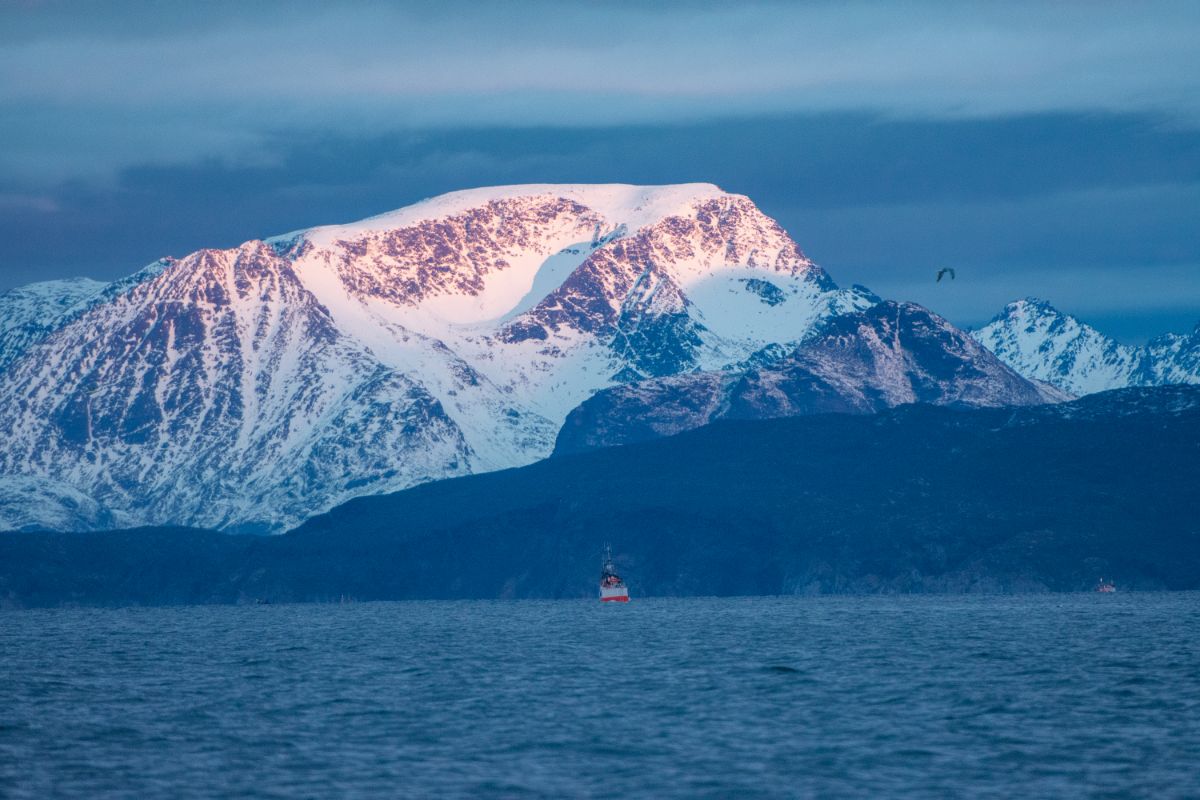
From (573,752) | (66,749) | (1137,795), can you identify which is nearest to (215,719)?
(66,749)

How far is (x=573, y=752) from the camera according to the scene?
136 m

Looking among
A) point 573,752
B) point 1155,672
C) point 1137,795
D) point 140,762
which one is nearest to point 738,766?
point 573,752

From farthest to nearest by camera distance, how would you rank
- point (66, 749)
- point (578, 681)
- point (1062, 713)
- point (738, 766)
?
point (578, 681), point (1062, 713), point (66, 749), point (738, 766)

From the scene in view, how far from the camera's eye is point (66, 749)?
14000 cm

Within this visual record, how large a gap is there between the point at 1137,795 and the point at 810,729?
36532 millimetres

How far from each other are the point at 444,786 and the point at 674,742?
24516mm

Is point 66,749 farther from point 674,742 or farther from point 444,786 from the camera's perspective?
point 674,742

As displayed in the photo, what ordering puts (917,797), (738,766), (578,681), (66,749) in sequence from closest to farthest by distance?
(917,797) → (738,766) → (66,749) → (578,681)

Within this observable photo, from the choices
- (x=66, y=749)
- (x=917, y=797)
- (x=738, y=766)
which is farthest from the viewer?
(x=66, y=749)

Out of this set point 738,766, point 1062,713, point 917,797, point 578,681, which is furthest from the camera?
point 578,681

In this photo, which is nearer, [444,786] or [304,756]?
[444,786]

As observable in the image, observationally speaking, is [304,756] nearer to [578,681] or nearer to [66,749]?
[66,749]

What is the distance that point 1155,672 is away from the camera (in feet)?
643

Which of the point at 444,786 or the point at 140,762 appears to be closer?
the point at 444,786
